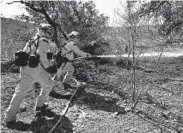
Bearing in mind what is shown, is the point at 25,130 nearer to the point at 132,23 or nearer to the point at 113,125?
the point at 113,125

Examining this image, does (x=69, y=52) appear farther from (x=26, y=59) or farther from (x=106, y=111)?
(x=26, y=59)

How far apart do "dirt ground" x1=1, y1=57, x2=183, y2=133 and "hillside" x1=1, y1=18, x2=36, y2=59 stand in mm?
3298

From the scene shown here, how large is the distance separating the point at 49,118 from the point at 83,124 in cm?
70

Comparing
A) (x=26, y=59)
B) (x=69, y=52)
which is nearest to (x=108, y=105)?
(x=69, y=52)

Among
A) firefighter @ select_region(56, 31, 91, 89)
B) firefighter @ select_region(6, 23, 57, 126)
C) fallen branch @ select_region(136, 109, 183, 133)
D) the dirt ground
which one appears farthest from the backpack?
fallen branch @ select_region(136, 109, 183, 133)

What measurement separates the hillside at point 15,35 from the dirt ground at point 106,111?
3.30 m

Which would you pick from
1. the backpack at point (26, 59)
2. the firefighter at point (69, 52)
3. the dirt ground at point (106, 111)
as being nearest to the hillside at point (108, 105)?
the dirt ground at point (106, 111)

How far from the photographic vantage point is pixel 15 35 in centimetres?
1099

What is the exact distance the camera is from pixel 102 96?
630cm

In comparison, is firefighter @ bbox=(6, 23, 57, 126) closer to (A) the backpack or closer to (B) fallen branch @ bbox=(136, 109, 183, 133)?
(A) the backpack

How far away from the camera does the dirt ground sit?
434cm

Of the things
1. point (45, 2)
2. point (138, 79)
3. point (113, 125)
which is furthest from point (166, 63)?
point (113, 125)

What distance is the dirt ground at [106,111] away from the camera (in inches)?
171

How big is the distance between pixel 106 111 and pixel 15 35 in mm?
7476
